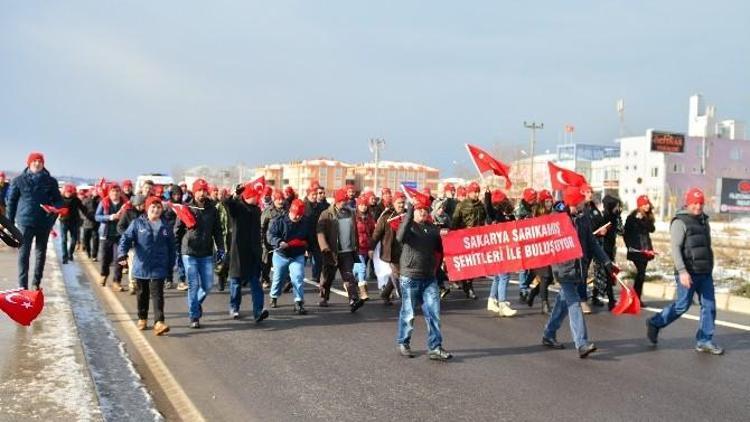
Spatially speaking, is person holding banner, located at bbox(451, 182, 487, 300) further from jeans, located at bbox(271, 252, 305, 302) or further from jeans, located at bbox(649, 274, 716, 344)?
jeans, located at bbox(649, 274, 716, 344)

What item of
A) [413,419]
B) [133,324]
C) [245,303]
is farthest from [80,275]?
[413,419]

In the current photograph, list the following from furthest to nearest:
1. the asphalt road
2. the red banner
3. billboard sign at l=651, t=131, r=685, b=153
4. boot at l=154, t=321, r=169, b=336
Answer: billboard sign at l=651, t=131, r=685, b=153, boot at l=154, t=321, r=169, b=336, the red banner, the asphalt road

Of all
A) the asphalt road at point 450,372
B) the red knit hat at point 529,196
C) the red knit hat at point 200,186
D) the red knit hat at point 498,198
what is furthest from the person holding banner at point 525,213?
the red knit hat at point 200,186

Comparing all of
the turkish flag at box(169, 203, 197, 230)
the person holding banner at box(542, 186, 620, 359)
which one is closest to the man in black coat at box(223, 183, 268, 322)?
the turkish flag at box(169, 203, 197, 230)

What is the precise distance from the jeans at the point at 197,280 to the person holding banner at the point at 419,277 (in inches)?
114

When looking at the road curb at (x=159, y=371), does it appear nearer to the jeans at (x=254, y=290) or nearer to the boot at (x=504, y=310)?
the jeans at (x=254, y=290)

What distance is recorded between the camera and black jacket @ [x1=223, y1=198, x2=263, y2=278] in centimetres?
962

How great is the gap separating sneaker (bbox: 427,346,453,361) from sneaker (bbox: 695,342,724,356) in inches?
116

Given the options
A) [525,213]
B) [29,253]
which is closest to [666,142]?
[525,213]

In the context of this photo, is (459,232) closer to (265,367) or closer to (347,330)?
(347,330)

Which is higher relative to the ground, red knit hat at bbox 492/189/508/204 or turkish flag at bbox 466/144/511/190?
turkish flag at bbox 466/144/511/190

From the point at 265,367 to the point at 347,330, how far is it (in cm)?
219

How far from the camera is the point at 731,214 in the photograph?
65250 millimetres

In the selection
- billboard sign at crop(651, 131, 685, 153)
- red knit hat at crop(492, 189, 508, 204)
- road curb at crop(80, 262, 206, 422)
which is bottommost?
road curb at crop(80, 262, 206, 422)
